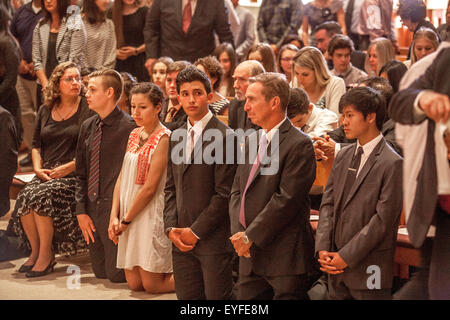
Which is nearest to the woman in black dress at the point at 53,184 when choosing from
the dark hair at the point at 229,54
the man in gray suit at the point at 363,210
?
the dark hair at the point at 229,54

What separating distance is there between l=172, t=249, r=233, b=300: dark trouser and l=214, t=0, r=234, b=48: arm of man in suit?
9.12 feet

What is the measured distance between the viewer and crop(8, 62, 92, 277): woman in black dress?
4.55 meters

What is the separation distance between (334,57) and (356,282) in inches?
112

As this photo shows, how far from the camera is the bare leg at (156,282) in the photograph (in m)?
4.11

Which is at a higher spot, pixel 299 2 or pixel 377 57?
pixel 299 2

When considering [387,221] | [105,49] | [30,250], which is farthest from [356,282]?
[105,49]

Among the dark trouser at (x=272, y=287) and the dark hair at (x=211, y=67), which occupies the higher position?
the dark hair at (x=211, y=67)

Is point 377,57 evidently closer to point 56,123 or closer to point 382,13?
point 382,13

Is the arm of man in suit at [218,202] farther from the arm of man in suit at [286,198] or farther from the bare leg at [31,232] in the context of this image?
the bare leg at [31,232]

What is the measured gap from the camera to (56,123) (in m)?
4.79

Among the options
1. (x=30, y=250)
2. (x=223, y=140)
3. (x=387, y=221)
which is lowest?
(x=30, y=250)

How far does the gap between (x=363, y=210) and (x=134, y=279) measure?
1.72 metres

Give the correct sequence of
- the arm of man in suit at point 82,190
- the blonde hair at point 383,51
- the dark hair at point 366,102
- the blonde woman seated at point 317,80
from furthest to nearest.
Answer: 1. the blonde hair at point 383,51
2. the blonde woman seated at point 317,80
3. the arm of man in suit at point 82,190
4. the dark hair at point 366,102

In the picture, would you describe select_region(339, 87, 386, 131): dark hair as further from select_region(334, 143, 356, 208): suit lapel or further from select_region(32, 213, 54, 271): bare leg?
select_region(32, 213, 54, 271): bare leg
